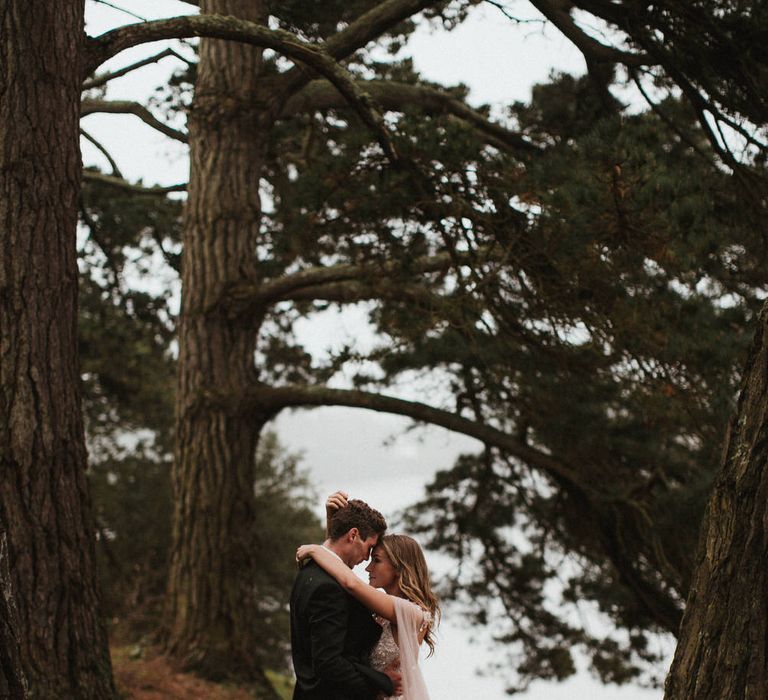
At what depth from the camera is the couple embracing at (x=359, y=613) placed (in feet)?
12.8

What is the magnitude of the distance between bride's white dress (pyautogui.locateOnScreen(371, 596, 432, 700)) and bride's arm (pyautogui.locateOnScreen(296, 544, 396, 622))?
0.17 ft

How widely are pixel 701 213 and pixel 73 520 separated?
4.34 m

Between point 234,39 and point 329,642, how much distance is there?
4114mm

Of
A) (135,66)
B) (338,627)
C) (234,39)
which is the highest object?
(135,66)

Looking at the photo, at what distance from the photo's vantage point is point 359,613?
4.17 meters

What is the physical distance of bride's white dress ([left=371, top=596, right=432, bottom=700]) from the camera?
13.5 feet

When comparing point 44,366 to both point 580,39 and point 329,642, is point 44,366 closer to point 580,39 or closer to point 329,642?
point 329,642

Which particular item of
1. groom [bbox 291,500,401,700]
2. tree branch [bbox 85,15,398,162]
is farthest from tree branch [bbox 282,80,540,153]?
groom [bbox 291,500,401,700]

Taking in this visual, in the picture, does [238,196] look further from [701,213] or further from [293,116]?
[701,213]

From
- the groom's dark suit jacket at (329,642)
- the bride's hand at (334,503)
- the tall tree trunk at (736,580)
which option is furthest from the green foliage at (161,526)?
the tall tree trunk at (736,580)

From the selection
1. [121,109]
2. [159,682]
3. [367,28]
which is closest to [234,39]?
[367,28]

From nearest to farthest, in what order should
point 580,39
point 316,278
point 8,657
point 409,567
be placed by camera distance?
point 8,657, point 409,567, point 580,39, point 316,278

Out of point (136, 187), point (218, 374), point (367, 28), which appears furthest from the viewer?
point (136, 187)

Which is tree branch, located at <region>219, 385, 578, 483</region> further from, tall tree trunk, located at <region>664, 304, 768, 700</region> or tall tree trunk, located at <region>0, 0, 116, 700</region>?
tall tree trunk, located at <region>664, 304, 768, 700</region>
